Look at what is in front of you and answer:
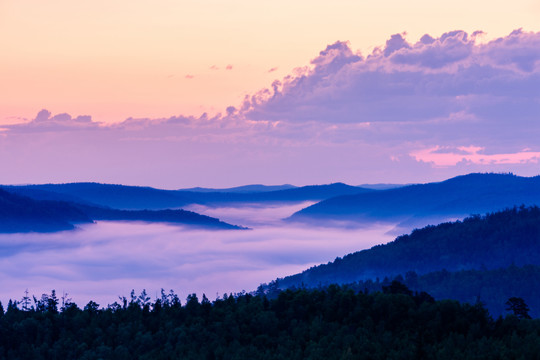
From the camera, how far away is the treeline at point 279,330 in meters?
105

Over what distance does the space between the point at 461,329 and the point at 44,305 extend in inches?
3374

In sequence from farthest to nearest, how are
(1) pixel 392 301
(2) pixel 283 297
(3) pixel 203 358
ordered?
(2) pixel 283 297 → (1) pixel 392 301 → (3) pixel 203 358

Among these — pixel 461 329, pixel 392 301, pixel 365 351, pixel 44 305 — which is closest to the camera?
pixel 365 351

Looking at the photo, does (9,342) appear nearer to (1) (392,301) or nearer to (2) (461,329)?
(1) (392,301)

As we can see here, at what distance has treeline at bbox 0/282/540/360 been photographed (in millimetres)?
105375

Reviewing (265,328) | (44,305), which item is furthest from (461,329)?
(44,305)

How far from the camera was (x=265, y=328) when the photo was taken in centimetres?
12744

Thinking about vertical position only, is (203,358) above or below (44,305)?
below

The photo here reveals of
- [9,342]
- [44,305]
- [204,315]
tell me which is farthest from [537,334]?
[44,305]

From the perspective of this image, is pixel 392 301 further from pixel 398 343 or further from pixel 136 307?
pixel 136 307

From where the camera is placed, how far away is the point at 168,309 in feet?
468

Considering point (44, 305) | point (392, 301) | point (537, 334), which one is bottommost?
point (537, 334)

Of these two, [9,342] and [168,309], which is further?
[168,309]

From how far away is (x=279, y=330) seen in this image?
13012 centimetres
